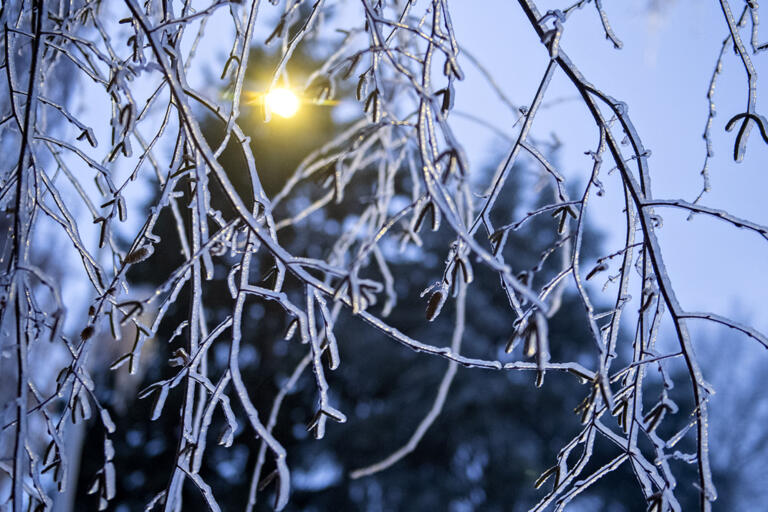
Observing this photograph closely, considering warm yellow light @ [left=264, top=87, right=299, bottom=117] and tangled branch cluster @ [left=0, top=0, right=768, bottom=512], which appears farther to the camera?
warm yellow light @ [left=264, top=87, right=299, bottom=117]

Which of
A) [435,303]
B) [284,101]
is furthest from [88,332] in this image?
[284,101]

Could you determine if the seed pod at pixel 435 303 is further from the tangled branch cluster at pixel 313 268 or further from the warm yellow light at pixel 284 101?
the warm yellow light at pixel 284 101

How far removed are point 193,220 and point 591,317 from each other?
36cm

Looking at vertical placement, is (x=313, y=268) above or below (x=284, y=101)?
below

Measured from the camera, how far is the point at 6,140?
139cm

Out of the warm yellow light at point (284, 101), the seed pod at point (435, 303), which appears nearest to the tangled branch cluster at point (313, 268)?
the seed pod at point (435, 303)

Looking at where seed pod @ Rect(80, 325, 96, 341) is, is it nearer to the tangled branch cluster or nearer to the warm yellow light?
the tangled branch cluster

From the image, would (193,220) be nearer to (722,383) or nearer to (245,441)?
(245,441)

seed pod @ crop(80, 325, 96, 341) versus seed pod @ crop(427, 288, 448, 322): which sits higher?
seed pod @ crop(427, 288, 448, 322)

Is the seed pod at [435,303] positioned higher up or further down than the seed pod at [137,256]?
further down

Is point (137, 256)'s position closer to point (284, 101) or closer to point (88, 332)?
point (88, 332)

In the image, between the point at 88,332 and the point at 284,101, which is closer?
the point at 88,332

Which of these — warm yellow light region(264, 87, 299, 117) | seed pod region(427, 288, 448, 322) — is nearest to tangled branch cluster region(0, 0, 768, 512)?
seed pod region(427, 288, 448, 322)

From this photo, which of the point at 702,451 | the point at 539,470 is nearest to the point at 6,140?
the point at 702,451
